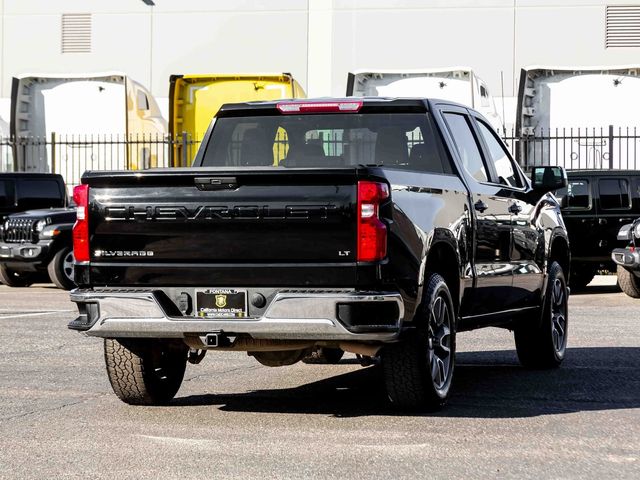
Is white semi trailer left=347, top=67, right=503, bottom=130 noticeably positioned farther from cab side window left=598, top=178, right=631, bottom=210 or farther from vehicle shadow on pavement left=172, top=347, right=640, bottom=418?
vehicle shadow on pavement left=172, top=347, right=640, bottom=418

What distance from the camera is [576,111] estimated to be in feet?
84.6

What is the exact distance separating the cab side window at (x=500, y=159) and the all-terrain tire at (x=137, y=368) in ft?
9.26

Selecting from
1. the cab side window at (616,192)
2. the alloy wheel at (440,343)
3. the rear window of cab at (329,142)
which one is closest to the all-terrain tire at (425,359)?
the alloy wheel at (440,343)

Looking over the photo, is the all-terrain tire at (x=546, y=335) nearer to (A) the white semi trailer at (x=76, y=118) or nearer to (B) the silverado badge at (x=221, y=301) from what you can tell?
(B) the silverado badge at (x=221, y=301)

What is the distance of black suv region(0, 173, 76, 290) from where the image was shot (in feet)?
67.4

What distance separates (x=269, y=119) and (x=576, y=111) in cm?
1734

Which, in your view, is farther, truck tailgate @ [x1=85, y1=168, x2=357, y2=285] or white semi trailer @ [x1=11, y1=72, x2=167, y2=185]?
white semi trailer @ [x1=11, y1=72, x2=167, y2=185]

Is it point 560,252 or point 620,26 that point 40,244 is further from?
point 620,26

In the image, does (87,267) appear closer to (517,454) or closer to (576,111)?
(517,454)

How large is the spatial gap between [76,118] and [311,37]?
26.4ft

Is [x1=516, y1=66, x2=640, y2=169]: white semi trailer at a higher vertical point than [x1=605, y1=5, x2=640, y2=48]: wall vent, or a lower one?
lower

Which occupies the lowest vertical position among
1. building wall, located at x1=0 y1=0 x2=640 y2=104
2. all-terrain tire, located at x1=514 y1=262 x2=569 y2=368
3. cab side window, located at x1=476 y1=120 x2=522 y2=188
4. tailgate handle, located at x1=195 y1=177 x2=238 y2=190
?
all-terrain tire, located at x1=514 y1=262 x2=569 y2=368

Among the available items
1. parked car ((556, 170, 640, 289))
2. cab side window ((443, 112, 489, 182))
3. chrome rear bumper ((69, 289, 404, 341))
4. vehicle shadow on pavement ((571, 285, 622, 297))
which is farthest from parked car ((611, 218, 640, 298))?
chrome rear bumper ((69, 289, 404, 341))

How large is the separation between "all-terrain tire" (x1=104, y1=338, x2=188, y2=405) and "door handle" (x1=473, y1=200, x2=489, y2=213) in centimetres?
209
